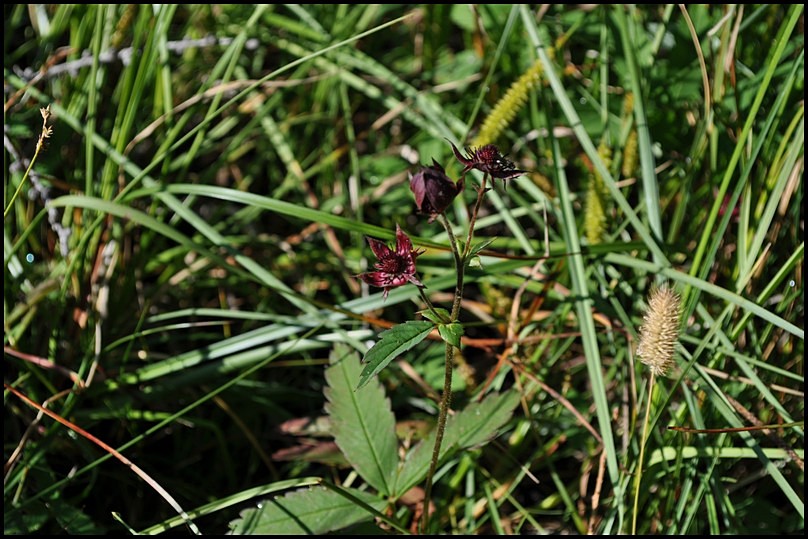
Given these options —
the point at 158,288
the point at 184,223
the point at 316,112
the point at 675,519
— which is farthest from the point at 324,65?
the point at 675,519

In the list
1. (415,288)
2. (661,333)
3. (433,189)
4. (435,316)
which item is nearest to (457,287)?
(435,316)

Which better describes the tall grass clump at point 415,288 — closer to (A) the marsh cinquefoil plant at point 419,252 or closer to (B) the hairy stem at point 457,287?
(B) the hairy stem at point 457,287

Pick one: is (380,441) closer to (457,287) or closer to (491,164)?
(457,287)

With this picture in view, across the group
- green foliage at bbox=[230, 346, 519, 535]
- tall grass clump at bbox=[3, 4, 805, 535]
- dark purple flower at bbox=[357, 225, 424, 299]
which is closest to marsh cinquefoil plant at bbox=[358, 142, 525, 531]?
dark purple flower at bbox=[357, 225, 424, 299]

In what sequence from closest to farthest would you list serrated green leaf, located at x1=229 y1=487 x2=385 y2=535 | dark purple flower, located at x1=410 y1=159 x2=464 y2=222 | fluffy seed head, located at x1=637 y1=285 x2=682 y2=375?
dark purple flower, located at x1=410 y1=159 x2=464 y2=222 < fluffy seed head, located at x1=637 y1=285 x2=682 y2=375 < serrated green leaf, located at x1=229 y1=487 x2=385 y2=535

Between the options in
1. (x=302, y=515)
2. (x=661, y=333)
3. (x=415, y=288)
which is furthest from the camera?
(x=415, y=288)

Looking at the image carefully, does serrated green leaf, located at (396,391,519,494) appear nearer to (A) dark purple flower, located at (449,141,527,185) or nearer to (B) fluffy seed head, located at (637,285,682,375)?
(B) fluffy seed head, located at (637,285,682,375)

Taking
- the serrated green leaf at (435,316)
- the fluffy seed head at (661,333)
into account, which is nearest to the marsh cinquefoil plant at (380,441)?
the serrated green leaf at (435,316)
